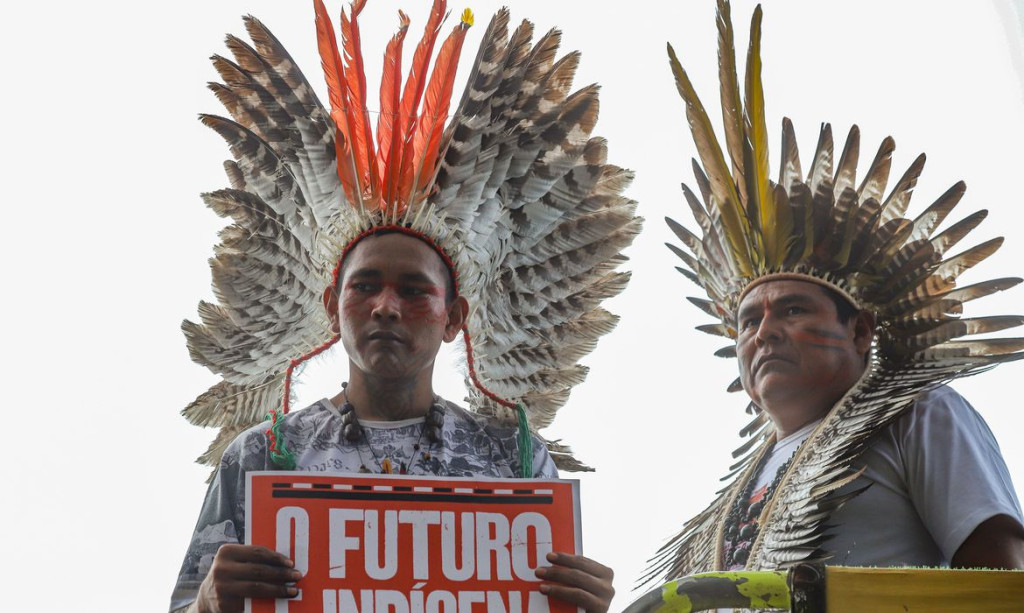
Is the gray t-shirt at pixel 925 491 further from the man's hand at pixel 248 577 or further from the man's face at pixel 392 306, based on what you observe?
the man's hand at pixel 248 577

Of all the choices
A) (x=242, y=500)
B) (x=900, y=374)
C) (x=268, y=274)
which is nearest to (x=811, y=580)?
(x=242, y=500)

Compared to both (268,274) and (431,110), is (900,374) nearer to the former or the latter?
(431,110)

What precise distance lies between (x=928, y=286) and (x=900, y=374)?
329 millimetres

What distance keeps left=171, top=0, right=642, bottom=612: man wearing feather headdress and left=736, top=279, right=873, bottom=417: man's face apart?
455mm

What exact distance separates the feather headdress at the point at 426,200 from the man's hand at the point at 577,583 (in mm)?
914

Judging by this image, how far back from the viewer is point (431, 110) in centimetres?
327

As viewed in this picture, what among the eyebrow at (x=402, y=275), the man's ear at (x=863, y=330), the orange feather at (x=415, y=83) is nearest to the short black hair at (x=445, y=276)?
the eyebrow at (x=402, y=275)

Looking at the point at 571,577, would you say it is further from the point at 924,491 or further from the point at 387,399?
the point at 924,491

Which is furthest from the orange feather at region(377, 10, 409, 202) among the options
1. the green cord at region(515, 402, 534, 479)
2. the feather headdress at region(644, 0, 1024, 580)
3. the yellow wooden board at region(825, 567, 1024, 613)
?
the yellow wooden board at region(825, 567, 1024, 613)

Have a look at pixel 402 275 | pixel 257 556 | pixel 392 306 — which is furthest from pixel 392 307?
pixel 257 556

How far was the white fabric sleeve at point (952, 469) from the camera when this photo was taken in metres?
2.73

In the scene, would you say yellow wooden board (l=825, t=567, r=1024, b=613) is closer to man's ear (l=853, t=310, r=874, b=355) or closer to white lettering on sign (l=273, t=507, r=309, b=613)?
white lettering on sign (l=273, t=507, r=309, b=613)

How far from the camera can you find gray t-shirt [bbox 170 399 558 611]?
257 centimetres

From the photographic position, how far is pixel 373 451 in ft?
9.09
